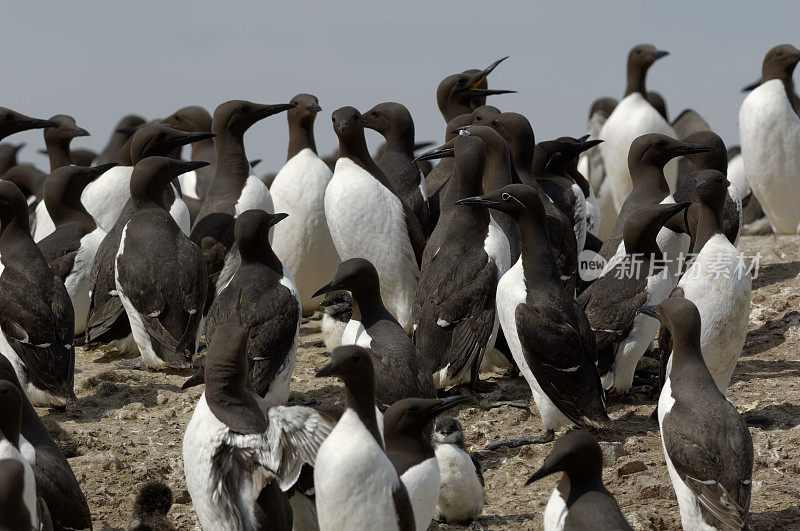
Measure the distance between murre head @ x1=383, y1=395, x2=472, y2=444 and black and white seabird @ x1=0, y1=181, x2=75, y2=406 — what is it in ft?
10.6

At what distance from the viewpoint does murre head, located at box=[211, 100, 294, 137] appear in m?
12.0

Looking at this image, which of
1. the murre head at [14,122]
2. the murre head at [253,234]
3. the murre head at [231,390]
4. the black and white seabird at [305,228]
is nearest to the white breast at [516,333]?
the murre head at [253,234]

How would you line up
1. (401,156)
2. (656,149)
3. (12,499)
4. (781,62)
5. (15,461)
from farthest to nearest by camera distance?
1. (781,62)
2. (401,156)
3. (656,149)
4. (15,461)
5. (12,499)

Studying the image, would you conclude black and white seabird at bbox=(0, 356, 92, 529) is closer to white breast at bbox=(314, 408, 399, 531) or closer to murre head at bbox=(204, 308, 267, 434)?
murre head at bbox=(204, 308, 267, 434)

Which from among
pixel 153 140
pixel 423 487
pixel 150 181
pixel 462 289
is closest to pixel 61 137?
pixel 153 140

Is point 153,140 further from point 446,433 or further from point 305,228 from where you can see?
point 446,433

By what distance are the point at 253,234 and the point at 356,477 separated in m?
3.38

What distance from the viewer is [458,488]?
7.07 metres

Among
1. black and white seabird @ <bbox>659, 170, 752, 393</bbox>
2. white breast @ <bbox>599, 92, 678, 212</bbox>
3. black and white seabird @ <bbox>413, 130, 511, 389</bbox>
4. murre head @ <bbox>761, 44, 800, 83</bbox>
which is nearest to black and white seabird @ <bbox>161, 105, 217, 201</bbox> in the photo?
white breast @ <bbox>599, 92, 678, 212</bbox>

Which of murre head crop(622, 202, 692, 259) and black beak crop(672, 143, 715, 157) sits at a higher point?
black beak crop(672, 143, 715, 157)

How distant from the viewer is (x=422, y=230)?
1136 cm

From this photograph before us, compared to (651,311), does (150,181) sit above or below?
above

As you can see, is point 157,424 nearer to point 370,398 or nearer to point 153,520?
point 153,520

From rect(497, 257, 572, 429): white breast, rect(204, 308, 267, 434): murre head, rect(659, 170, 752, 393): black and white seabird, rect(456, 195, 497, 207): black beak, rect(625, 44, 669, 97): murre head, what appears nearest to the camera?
rect(204, 308, 267, 434): murre head
